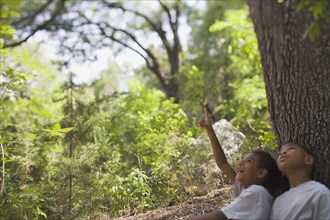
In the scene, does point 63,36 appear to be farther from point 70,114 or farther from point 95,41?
point 70,114

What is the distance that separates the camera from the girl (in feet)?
7.70

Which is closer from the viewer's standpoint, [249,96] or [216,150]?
[216,150]

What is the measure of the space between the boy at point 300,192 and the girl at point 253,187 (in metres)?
0.10

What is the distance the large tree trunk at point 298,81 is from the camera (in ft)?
9.11

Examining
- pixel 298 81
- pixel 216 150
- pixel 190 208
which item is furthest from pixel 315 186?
pixel 190 208

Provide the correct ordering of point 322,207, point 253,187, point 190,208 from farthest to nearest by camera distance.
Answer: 1. point 190,208
2. point 253,187
3. point 322,207

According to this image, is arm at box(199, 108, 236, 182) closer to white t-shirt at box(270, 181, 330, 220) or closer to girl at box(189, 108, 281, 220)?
girl at box(189, 108, 281, 220)

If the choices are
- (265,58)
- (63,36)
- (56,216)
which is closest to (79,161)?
(56,216)

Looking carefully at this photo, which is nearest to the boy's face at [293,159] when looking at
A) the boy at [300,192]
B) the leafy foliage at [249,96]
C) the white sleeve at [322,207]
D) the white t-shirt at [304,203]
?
the boy at [300,192]

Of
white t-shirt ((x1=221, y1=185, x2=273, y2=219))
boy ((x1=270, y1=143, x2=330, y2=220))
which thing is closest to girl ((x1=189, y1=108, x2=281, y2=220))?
white t-shirt ((x1=221, y1=185, x2=273, y2=219))

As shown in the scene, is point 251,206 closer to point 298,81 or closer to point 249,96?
point 298,81

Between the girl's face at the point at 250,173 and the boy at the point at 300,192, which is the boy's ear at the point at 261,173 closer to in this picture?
the girl's face at the point at 250,173

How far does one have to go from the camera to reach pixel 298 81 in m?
2.90

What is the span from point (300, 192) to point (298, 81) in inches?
37.9
